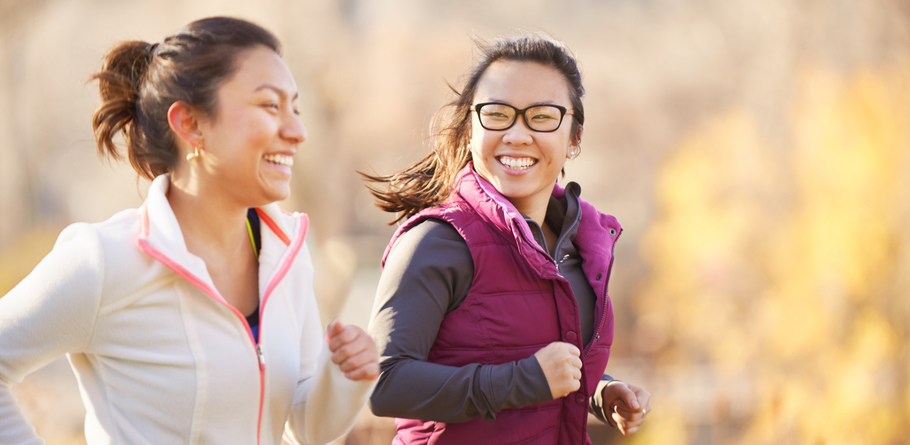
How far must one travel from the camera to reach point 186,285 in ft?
4.45

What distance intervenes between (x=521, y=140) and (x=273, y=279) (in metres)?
0.64

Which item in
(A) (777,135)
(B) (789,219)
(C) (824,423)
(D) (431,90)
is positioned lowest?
(C) (824,423)

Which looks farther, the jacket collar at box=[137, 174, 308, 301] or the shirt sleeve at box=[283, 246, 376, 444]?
the shirt sleeve at box=[283, 246, 376, 444]

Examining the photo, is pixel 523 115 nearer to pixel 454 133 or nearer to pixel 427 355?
pixel 454 133

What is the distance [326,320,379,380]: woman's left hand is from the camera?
135 centimetres

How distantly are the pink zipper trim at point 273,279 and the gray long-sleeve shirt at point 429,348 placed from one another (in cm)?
21

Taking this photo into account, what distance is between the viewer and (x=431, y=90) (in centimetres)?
447

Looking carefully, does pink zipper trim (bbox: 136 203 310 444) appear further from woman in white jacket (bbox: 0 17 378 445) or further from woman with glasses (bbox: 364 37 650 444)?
woman with glasses (bbox: 364 37 650 444)

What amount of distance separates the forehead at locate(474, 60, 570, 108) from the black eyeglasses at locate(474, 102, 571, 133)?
0.01m

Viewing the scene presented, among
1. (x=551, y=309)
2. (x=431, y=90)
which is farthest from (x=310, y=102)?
(x=551, y=309)

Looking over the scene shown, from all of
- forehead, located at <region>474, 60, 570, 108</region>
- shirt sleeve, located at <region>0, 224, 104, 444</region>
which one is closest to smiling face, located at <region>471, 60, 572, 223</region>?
forehead, located at <region>474, 60, 570, 108</region>

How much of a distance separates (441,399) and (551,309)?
33cm

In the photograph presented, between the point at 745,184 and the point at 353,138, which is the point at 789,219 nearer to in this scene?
the point at 745,184

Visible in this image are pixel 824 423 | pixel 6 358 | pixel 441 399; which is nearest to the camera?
pixel 6 358
